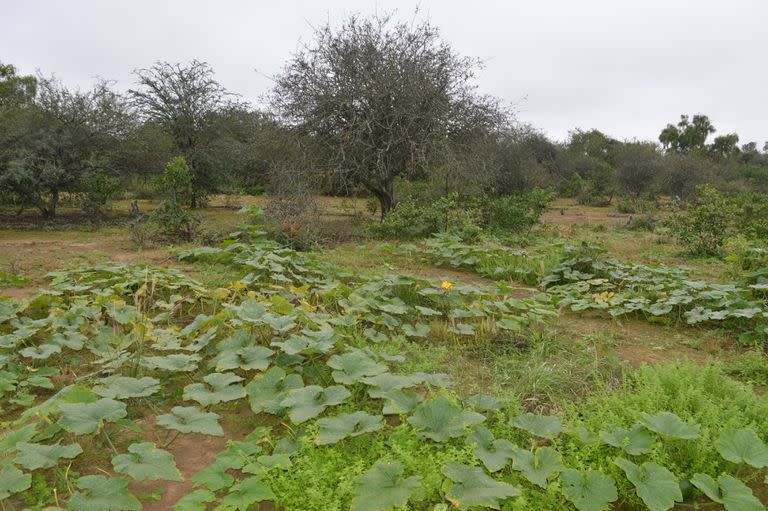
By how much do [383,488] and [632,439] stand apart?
43.4 inches

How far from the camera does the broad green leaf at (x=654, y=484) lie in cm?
175

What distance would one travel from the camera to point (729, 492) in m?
1.81

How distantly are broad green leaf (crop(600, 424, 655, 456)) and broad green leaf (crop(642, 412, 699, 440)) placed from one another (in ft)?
0.13

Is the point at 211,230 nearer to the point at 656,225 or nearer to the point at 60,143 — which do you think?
the point at 60,143

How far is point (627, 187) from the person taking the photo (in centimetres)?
2144

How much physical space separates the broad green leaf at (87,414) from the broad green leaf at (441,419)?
128 centimetres

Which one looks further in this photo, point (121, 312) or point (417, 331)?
point (417, 331)

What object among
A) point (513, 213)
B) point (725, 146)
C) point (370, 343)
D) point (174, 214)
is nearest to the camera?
point (370, 343)

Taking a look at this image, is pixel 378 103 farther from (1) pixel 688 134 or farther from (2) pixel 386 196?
(1) pixel 688 134

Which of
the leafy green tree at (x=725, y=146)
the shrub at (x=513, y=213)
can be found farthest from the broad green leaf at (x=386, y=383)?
the leafy green tree at (x=725, y=146)

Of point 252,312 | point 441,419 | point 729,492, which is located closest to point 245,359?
point 252,312

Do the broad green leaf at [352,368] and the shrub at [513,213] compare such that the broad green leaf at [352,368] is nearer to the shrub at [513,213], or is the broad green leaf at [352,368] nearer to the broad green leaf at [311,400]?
the broad green leaf at [311,400]

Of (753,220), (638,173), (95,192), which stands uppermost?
(638,173)

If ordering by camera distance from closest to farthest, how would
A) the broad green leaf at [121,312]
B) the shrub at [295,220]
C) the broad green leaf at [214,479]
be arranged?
the broad green leaf at [214,479] → the broad green leaf at [121,312] → the shrub at [295,220]
